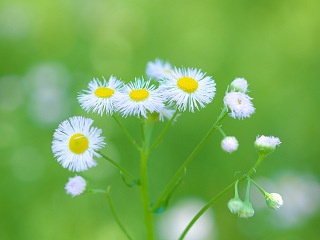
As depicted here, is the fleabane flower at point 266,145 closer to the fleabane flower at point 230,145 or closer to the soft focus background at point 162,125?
the fleabane flower at point 230,145

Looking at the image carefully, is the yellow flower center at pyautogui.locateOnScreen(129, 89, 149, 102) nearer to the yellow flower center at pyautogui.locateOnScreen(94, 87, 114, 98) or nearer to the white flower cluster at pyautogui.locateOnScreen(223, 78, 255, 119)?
the yellow flower center at pyautogui.locateOnScreen(94, 87, 114, 98)

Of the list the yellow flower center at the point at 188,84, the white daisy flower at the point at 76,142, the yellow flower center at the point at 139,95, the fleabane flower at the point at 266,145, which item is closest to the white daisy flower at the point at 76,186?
the white daisy flower at the point at 76,142

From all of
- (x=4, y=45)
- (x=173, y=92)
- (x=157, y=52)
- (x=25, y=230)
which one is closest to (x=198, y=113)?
(x=157, y=52)

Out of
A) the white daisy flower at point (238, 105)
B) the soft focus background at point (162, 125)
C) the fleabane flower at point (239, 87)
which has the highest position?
the fleabane flower at point (239, 87)

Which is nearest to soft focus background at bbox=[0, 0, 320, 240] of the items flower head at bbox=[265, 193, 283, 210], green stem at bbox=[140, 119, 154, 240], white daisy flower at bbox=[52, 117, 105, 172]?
A: green stem at bbox=[140, 119, 154, 240]

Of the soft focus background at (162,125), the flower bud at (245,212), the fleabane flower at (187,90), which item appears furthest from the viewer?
the soft focus background at (162,125)

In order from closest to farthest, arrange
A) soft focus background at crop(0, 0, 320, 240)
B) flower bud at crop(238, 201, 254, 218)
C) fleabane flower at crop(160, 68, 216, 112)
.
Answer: flower bud at crop(238, 201, 254, 218), fleabane flower at crop(160, 68, 216, 112), soft focus background at crop(0, 0, 320, 240)

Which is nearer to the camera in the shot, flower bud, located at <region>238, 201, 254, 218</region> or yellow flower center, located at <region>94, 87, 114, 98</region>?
flower bud, located at <region>238, 201, 254, 218</region>
